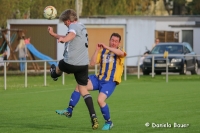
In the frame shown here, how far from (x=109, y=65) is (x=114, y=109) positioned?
13.3 feet

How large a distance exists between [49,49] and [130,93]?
2295cm

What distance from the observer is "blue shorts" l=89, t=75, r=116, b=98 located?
13.8m

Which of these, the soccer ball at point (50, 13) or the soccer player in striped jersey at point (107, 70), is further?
the soccer ball at point (50, 13)

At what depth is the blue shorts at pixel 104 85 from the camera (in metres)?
13.8

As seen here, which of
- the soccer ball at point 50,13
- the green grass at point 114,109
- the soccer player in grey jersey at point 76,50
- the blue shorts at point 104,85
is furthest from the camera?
the soccer ball at point 50,13

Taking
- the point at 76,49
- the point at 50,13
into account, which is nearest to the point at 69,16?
the point at 76,49

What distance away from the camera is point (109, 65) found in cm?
1395

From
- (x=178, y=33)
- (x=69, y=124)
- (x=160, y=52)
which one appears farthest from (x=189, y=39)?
(x=69, y=124)

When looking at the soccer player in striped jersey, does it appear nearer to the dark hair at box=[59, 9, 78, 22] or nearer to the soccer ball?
the dark hair at box=[59, 9, 78, 22]

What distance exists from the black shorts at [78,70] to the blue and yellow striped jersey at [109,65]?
21.0 inches

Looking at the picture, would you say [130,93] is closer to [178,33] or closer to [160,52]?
[160,52]

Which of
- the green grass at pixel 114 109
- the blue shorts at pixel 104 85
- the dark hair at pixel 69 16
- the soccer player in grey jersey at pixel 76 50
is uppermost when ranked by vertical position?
the dark hair at pixel 69 16

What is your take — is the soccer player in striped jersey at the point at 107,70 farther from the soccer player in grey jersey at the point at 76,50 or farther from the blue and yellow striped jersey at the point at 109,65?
the soccer player in grey jersey at the point at 76,50

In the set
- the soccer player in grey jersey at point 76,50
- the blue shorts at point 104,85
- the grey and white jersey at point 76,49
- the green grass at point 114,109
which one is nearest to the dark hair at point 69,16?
the soccer player in grey jersey at point 76,50
